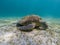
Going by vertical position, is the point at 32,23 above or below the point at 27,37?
above

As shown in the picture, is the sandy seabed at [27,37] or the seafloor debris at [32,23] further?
the seafloor debris at [32,23]

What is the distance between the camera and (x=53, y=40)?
7539 mm

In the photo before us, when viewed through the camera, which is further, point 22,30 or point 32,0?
point 32,0

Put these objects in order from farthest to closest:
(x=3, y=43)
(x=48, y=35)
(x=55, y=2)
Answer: (x=55, y=2) < (x=48, y=35) < (x=3, y=43)

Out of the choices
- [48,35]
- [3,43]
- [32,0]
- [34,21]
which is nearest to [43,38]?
[48,35]

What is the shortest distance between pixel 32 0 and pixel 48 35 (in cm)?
12415

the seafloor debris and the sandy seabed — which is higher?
the seafloor debris

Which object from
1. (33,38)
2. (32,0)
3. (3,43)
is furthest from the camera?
(32,0)

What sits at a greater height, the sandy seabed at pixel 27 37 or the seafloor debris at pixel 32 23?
the seafloor debris at pixel 32 23

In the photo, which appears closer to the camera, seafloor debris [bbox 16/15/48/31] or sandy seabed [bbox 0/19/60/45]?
sandy seabed [bbox 0/19/60/45]

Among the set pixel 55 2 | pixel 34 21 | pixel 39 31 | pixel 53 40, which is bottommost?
pixel 53 40

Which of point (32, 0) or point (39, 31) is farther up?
point (32, 0)

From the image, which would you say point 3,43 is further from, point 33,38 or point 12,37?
point 33,38

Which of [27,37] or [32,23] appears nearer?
[27,37]
